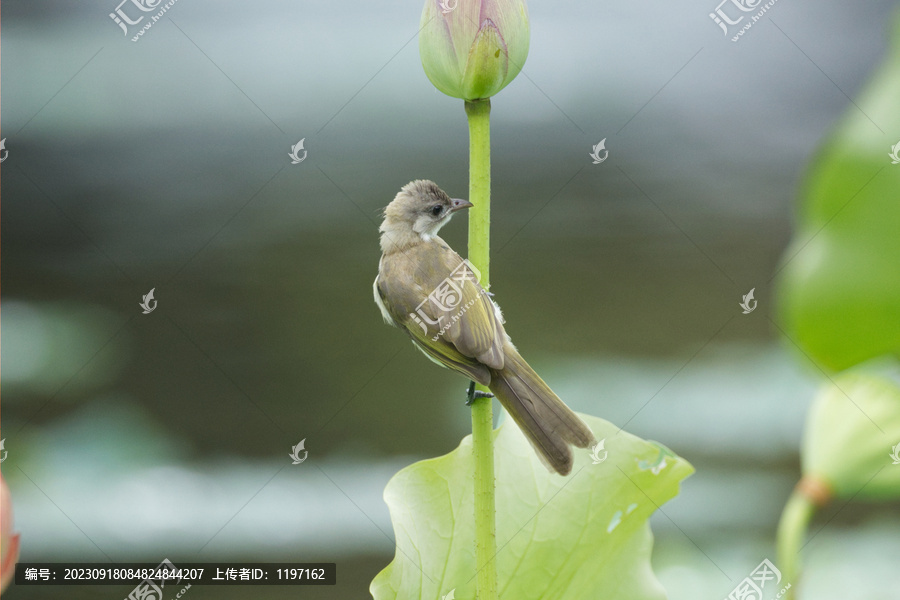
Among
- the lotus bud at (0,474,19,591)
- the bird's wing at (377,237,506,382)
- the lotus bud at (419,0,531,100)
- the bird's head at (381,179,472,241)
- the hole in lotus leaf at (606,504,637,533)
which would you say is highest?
the bird's head at (381,179,472,241)

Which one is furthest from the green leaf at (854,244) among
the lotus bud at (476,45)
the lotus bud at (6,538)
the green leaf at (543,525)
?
the lotus bud at (6,538)

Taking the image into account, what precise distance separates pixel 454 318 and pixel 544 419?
0.16 meters

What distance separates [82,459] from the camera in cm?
188

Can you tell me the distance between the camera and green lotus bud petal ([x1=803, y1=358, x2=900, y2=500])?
0.45 metres

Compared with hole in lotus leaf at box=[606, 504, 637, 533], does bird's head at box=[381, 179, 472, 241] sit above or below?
above

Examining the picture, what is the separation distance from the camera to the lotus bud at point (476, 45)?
1.15 feet

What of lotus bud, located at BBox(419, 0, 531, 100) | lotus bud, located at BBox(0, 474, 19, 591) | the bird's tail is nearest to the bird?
the bird's tail

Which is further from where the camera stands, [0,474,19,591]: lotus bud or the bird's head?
the bird's head

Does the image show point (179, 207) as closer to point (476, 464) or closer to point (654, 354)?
point (654, 354)

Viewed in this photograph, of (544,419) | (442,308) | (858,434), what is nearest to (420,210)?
(442,308)

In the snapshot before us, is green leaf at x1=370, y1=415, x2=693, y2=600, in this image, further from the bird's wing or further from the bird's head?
the bird's head

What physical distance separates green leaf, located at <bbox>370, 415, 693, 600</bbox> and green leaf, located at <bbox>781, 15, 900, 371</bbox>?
14cm

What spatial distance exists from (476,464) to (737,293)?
2151 millimetres

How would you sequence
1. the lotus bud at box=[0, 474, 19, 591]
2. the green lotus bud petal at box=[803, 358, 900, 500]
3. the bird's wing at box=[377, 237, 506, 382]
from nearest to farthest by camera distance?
the lotus bud at box=[0, 474, 19, 591]
the green lotus bud petal at box=[803, 358, 900, 500]
the bird's wing at box=[377, 237, 506, 382]
